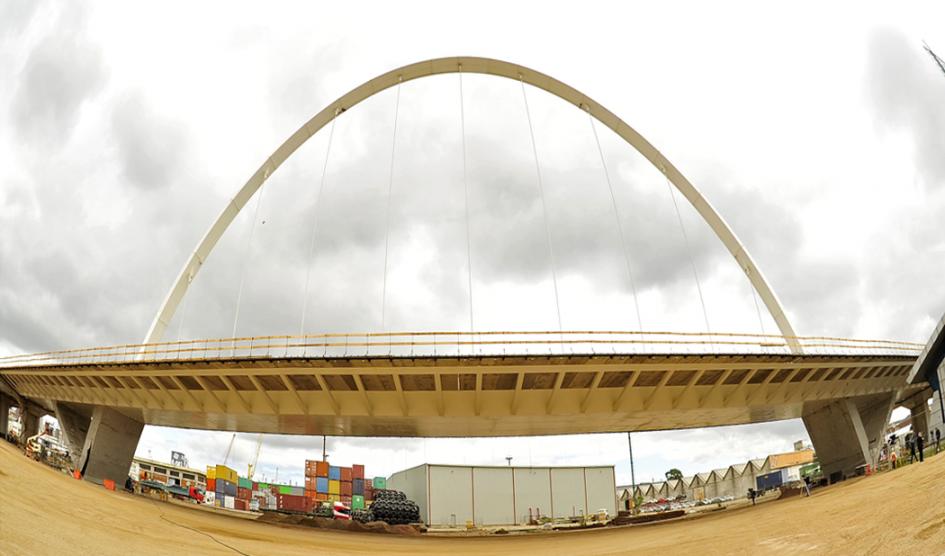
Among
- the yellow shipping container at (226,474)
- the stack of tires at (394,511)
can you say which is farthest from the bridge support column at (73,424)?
A: the stack of tires at (394,511)

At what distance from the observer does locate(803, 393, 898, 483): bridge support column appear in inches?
1490

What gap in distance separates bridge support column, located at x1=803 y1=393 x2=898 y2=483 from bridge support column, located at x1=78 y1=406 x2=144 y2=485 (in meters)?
51.0

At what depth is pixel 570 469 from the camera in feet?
164

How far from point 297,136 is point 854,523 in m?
51.0

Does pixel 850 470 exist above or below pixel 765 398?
below

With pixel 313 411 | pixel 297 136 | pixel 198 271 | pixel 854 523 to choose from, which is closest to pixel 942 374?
pixel 854 523

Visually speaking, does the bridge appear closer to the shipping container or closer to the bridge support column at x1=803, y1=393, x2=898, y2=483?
the bridge support column at x1=803, y1=393, x2=898, y2=483

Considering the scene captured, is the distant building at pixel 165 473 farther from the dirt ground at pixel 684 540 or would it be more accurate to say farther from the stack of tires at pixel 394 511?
the dirt ground at pixel 684 540

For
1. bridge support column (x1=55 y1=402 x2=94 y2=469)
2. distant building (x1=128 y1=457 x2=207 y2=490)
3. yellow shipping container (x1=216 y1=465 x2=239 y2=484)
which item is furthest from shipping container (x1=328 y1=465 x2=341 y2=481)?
distant building (x1=128 y1=457 x2=207 y2=490)

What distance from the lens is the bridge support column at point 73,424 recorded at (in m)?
46.6

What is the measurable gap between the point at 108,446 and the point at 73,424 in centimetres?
1454

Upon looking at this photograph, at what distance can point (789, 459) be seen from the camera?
75.9m

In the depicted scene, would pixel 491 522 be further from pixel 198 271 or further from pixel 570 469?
pixel 198 271

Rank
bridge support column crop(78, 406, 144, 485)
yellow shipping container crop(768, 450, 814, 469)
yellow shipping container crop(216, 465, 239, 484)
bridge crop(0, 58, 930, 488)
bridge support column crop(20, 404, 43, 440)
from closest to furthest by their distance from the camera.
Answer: bridge crop(0, 58, 930, 488) → bridge support column crop(78, 406, 144, 485) → bridge support column crop(20, 404, 43, 440) → yellow shipping container crop(768, 450, 814, 469) → yellow shipping container crop(216, 465, 239, 484)
